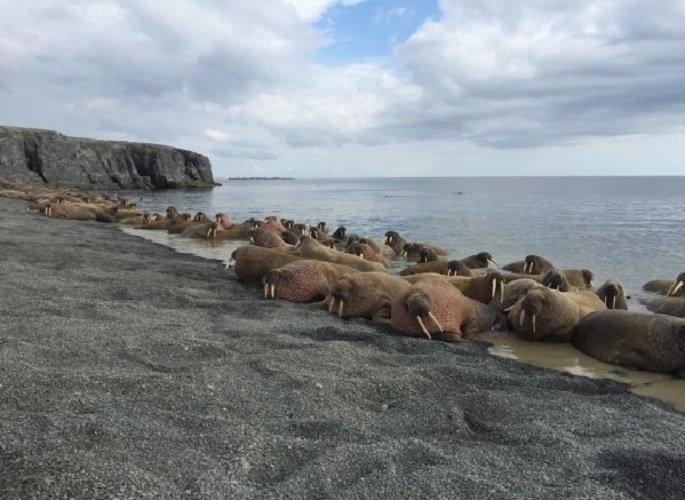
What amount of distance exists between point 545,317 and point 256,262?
17.6 feet

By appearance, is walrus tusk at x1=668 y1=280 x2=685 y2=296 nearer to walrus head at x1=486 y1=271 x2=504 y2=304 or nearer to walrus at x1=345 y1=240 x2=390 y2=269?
walrus head at x1=486 y1=271 x2=504 y2=304

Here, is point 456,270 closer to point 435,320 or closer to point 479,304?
point 479,304

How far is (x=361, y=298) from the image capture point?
8828mm

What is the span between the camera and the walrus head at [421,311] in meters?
7.59

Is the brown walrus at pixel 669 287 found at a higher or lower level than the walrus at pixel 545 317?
lower

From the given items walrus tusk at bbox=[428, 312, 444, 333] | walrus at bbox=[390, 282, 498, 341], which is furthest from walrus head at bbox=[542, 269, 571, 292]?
walrus tusk at bbox=[428, 312, 444, 333]

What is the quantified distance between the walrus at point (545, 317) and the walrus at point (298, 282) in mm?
3186

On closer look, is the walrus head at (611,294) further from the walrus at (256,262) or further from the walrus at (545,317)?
the walrus at (256,262)

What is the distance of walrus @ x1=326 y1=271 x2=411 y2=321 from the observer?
8766 millimetres

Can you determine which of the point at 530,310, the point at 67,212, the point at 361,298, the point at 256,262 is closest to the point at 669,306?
the point at 530,310

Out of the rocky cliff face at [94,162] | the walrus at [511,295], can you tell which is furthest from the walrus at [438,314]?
the rocky cliff face at [94,162]

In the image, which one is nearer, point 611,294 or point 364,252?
point 611,294

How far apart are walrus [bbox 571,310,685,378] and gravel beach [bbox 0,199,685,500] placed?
96 cm

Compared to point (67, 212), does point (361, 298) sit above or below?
below
